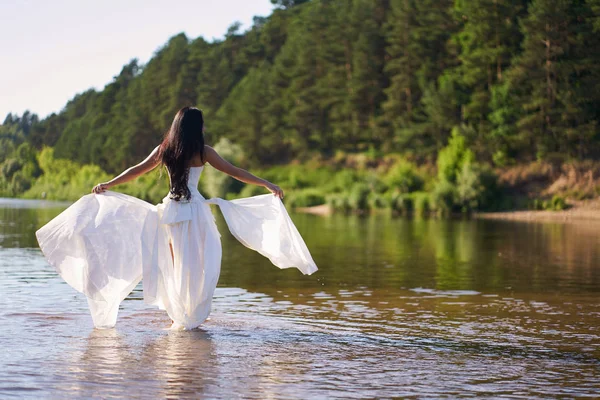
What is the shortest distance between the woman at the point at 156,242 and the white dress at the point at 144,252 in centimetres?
1

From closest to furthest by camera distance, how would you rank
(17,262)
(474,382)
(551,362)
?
1. (474,382)
2. (551,362)
3. (17,262)

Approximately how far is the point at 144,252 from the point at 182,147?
1189 millimetres

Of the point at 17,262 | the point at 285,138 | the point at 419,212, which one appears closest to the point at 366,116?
the point at 285,138

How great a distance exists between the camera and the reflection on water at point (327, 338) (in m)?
7.34

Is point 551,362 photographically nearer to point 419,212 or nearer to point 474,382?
point 474,382

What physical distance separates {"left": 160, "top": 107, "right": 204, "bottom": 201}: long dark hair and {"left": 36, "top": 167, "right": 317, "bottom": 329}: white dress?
12 cm

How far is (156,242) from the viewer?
10.2 meters

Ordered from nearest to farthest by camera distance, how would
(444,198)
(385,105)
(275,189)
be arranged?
(275,189), (444,198), (385,105)

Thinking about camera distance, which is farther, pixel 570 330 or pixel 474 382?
pixel 570 330

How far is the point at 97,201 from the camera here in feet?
34.8

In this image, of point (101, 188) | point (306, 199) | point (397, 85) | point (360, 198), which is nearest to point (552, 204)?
point (360, 198)

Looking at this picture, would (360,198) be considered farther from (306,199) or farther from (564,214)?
(564,214)

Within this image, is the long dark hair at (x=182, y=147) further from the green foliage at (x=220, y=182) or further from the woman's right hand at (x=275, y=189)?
the green foliage at (x=220, y=182)

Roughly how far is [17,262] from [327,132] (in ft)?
227
